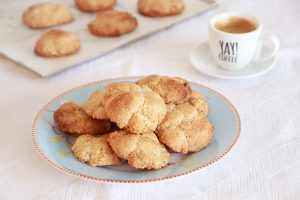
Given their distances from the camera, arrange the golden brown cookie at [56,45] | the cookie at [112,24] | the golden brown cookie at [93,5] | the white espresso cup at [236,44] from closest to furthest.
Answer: the white espresso cup at [236,44]
the golden brown cookie at [56,45]
the cookie at [112,24]
the golden brown cookie at [93,5]

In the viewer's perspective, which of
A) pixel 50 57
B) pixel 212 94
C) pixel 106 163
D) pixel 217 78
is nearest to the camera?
pixel 106 163

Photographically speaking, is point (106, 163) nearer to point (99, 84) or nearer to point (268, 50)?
point (99, 84)

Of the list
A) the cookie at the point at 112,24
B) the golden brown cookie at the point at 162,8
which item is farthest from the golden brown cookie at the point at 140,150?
the golden brown cookie at the point at 162,8

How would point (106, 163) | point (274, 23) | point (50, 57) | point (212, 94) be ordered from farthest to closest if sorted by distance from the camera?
point (274, 23) → point (50, 57) → point (212, 94) → point (106, 163)

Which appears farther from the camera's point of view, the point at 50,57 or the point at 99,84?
the point at 50,57

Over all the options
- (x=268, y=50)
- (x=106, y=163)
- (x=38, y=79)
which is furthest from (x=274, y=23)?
(x=106, y=163)

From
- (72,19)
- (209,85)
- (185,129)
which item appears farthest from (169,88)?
(72,19)

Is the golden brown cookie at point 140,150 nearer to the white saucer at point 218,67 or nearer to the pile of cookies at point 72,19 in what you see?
the white saucer at point 218,67

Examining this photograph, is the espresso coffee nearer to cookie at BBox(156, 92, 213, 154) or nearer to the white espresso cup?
the white espresso cup
